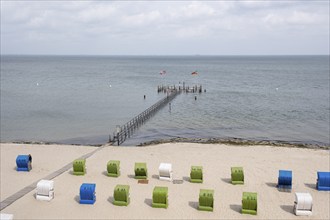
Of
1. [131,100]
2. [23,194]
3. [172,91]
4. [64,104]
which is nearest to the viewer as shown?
[23,194]

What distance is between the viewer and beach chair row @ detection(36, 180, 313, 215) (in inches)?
619

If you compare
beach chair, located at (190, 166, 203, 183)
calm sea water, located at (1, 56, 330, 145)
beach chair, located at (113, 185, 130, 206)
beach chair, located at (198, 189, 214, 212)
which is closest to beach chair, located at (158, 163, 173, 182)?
beach chair, located at (190, 166, 203, 183)

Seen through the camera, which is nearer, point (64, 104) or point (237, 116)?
point (237, 116)

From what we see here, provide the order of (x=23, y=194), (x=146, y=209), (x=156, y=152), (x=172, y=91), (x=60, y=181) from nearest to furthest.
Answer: (x=146, y=209) < (x=23, y=194) < (x=60, y=181) < (x=156, y=152) < (x=172, y=91)

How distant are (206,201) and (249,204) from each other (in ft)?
6.37

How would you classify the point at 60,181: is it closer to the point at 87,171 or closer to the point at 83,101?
the point at 87,171

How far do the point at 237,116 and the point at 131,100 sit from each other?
23.0m

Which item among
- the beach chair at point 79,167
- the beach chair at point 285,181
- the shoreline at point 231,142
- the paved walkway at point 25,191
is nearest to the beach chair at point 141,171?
the beach chair at point 79,167

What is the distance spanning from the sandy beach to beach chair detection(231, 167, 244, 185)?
0.32 m

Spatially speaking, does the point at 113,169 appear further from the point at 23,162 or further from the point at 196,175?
the point at 23,162

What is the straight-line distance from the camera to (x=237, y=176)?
19641mm

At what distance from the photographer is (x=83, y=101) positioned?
63094 millimetres

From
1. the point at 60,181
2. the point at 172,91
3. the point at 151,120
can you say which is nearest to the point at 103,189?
the point at 60,181

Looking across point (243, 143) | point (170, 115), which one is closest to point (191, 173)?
point (243, 143)
